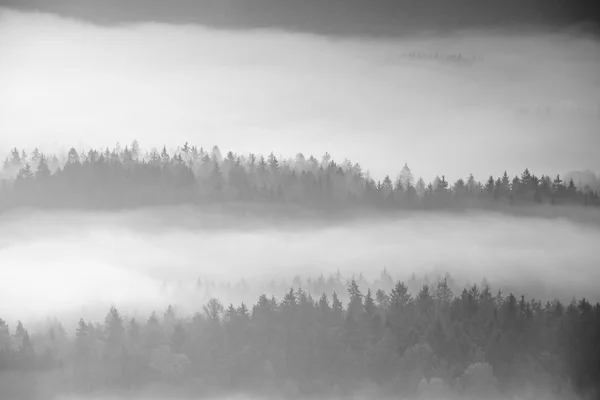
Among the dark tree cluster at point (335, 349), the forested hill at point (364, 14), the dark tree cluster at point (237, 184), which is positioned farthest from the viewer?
the forested hill at point (364, 14)

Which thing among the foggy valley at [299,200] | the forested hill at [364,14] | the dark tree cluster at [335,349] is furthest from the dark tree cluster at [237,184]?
the forested hill at [364,14]

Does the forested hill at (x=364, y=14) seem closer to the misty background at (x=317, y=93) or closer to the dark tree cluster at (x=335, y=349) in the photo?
the misty background at (x=317, y=93)

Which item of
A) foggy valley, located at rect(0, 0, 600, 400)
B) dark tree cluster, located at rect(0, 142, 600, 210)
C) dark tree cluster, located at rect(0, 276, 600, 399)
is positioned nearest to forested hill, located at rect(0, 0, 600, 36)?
foggy valley, located at rect(0, 0, 600, 400)

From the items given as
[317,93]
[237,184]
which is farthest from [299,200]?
[317,93]

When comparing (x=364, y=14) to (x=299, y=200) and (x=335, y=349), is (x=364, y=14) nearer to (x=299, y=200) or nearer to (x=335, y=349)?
(x=299, y=200)

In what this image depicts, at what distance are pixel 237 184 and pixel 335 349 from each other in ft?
3.28

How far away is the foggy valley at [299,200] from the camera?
421 cm

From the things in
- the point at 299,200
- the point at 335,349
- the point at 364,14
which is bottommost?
the point at 335,349

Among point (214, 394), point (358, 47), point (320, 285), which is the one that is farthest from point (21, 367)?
point (358, 47)

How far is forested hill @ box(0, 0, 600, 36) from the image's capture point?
14.9ft

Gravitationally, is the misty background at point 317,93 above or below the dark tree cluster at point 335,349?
above

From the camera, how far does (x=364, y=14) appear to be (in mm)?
4570

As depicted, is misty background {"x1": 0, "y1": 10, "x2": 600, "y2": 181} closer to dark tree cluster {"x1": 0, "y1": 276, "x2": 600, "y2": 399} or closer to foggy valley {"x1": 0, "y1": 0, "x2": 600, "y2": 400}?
foggy valley {"x1": 0, "y1": 0, "x2": 600, "y2": 400}

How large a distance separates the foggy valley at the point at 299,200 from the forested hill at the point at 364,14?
12 mm
